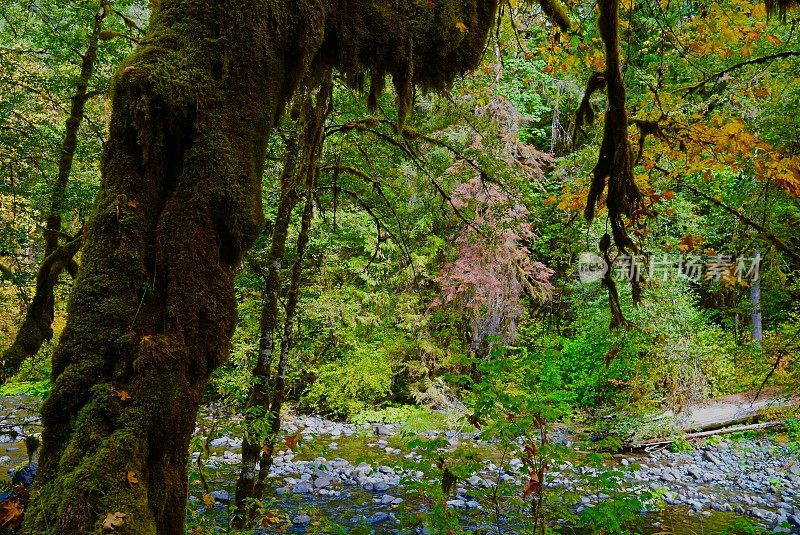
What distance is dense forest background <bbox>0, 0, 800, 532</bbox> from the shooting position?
14.4 feet

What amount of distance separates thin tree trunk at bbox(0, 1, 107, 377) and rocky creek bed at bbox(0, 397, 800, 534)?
1.25m

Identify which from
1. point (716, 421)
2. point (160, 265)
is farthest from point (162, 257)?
point (716, 421)

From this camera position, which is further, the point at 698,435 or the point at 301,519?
the point at 698,435

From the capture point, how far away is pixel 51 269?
3.96 m

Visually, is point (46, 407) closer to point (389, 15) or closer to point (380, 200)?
point (389, 15)

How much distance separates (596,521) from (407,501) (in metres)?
3.64

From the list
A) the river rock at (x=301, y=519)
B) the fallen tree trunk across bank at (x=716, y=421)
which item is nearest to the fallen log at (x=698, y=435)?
the fallen tree trunk across bank at (x=716, y=421)

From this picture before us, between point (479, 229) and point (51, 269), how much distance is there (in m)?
5.15

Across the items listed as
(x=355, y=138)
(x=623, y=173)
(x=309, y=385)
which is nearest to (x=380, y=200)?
(x=355, y=138)

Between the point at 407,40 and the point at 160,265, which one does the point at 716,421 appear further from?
the point at 160,265

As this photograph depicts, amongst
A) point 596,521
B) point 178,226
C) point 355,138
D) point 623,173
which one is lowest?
point 596,521

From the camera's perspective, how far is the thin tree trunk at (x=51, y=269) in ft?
12.9

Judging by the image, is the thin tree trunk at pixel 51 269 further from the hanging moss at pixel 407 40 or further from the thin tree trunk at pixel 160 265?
the hanging moss at pixel 407 40

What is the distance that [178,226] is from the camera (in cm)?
165
